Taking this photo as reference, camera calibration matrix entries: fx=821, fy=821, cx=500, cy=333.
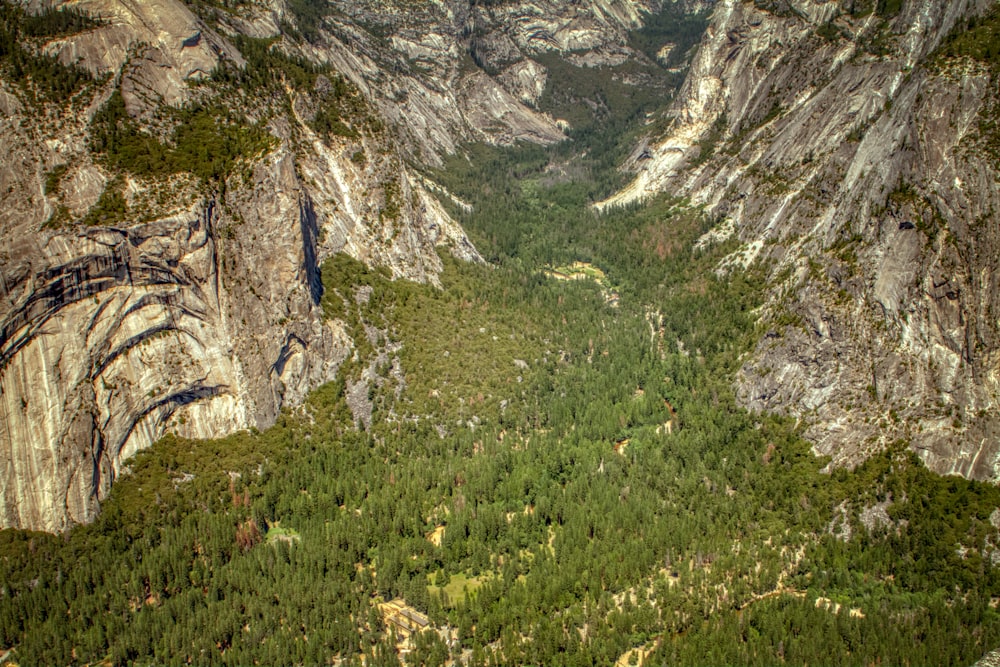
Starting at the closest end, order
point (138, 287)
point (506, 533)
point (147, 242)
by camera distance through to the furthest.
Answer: point (506, 533) → point (138, 287) → point (147, 242)

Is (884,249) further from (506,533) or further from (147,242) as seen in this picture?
(147,242)

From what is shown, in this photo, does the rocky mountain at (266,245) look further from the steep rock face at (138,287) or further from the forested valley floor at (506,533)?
the forested valley floor at (506,533)

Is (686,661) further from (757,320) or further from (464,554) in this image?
(757,320)

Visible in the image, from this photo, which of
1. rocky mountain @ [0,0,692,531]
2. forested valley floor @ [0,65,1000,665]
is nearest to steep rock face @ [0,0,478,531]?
rocky mountain @ [0,0,692,531]

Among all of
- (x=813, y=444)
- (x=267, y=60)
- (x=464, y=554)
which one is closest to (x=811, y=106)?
(x=813, y=444)

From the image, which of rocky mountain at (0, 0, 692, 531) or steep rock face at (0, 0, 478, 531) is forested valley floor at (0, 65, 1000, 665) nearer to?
steep rock face at (0, 0, 478, 531)

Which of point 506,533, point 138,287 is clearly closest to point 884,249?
point 506,533
